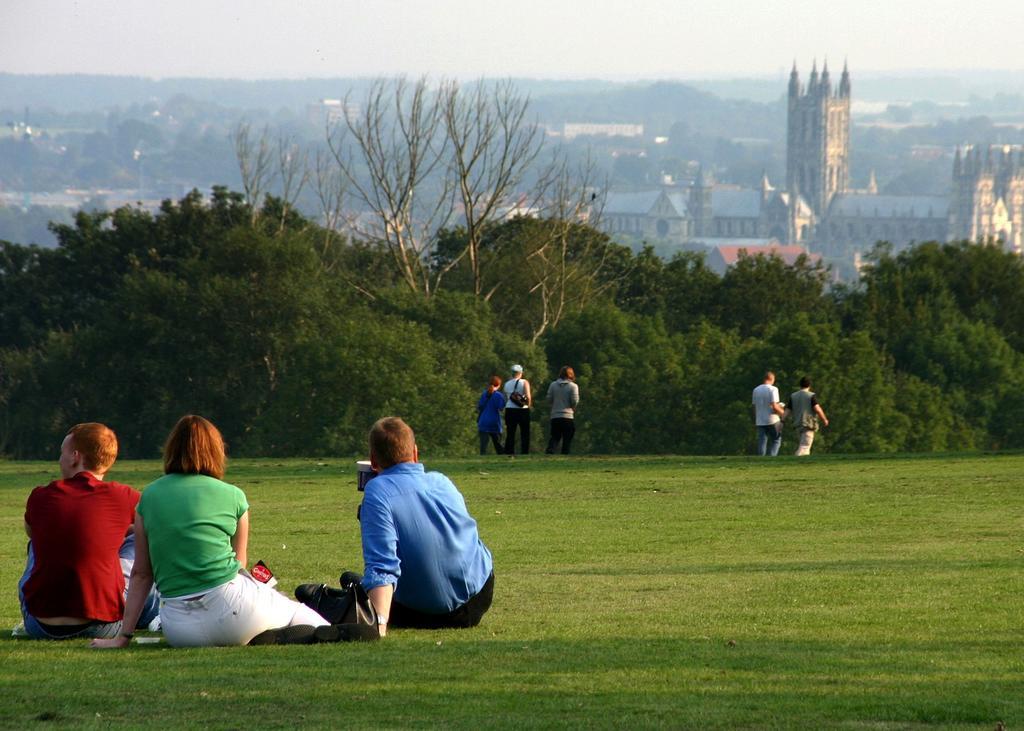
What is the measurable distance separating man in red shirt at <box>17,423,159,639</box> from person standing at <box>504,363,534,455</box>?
20906 mm

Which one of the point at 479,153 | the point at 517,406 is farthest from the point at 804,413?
the point at 479,153

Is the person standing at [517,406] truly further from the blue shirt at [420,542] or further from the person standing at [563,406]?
the blue shirt at [420,542]

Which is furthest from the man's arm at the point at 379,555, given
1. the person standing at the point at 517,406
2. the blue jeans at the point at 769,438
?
the blue jeans at the point at 769,438

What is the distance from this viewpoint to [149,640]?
32.2 ft

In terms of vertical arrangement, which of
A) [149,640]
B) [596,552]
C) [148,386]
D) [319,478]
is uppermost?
[149,640]

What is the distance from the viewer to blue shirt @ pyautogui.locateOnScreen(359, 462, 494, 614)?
9742 millimetres

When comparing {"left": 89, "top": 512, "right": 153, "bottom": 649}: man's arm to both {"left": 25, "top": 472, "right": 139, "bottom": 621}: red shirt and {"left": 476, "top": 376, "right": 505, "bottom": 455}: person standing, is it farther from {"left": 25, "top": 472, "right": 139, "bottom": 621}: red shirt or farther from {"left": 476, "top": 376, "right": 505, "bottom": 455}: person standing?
{"left": 476, "top": 376, "right": 505, "bottom": 455}: person standing

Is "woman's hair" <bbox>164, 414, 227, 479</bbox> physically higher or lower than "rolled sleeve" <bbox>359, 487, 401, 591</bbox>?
higher

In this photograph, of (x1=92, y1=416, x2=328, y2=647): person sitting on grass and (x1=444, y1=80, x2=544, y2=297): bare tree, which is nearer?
(x1=92, y1=416, x2=328, y2=647): person sitting on grass

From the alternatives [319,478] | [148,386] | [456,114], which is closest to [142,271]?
[148,386]

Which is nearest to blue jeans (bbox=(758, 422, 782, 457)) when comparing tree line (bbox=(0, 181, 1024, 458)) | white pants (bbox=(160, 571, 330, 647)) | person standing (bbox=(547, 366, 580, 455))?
person standing (bbox=(547, 366, 580, 455))

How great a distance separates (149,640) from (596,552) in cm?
656

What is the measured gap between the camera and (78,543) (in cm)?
981

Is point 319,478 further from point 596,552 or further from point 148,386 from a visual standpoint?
point 148,386
